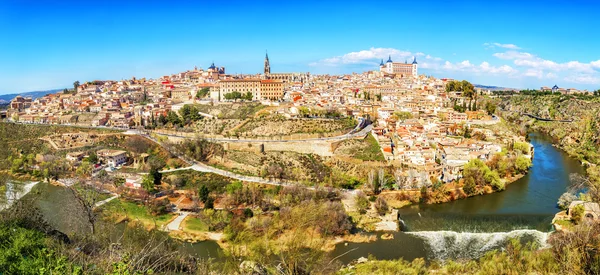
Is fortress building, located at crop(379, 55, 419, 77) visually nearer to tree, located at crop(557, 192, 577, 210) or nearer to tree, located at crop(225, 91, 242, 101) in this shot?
tree, located at crop(225, 91, 242, 101)

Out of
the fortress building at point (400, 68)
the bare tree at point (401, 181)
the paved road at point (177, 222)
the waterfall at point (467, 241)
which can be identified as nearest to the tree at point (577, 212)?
the waterfall at point (467, 241)

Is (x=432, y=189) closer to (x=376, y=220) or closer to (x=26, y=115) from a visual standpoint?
(x=376, y=220)

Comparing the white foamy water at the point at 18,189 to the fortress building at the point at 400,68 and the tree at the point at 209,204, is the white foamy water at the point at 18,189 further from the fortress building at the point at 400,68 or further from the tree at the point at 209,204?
the fortress building at the point at 400,68

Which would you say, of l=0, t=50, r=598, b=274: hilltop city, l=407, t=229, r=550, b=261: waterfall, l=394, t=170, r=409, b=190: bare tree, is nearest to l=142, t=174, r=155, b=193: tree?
l=0, t=50, r=598, b=274: hilltop city

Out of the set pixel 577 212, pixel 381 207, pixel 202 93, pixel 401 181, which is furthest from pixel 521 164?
pixel 202 93

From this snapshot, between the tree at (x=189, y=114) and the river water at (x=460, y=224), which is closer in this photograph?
the river water at (x=460, y=224)

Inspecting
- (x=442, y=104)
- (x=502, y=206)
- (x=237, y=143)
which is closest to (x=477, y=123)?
(x=442, y=104)

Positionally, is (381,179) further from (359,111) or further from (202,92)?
(202,92)

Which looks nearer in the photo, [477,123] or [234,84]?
[477,123]
